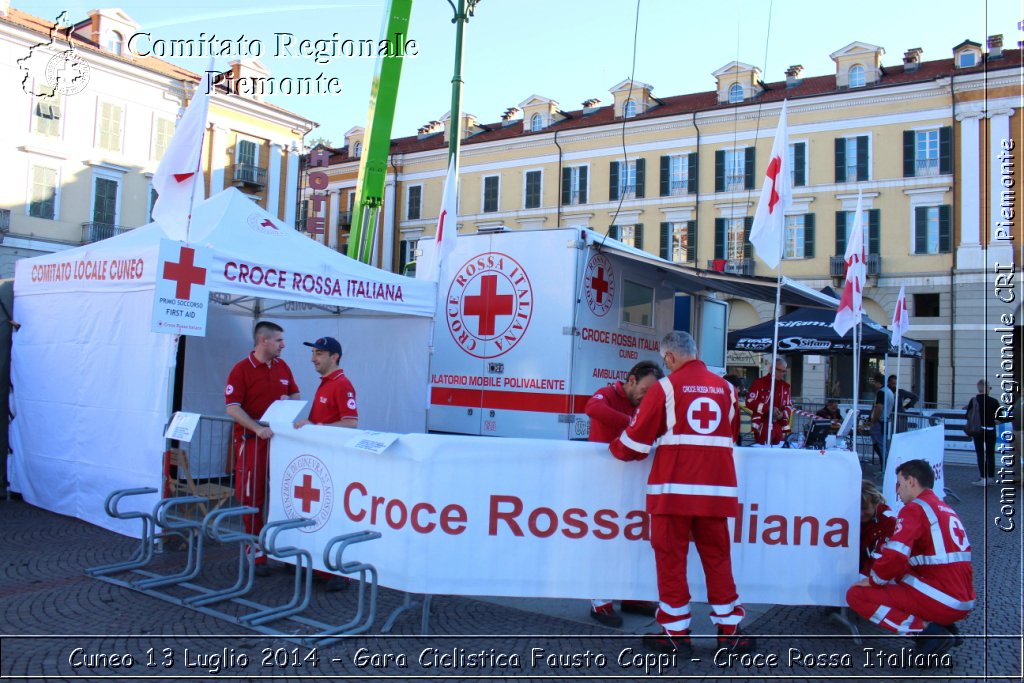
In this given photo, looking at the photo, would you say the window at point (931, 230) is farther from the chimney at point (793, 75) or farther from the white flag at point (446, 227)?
the white flag at point (446, 227)

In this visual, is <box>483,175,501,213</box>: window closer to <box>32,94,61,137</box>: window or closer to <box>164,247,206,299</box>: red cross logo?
<box>32,94,61,137</box>: window

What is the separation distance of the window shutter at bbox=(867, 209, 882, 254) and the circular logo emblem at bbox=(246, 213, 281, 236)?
3149 centimetres

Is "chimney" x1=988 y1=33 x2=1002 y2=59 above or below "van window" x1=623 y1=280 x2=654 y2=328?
above

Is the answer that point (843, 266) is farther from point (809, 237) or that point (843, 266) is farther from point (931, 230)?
point (931, 230)

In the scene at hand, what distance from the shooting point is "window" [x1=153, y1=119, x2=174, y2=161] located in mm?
38500

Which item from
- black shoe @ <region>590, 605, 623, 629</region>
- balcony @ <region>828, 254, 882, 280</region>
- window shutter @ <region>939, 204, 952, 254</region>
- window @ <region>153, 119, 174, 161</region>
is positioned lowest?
black shoe @ <region>590, 605, 623, 629</region>

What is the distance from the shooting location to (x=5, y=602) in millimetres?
5285

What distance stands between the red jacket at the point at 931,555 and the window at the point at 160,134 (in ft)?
129

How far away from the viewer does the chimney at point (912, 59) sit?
36725mm

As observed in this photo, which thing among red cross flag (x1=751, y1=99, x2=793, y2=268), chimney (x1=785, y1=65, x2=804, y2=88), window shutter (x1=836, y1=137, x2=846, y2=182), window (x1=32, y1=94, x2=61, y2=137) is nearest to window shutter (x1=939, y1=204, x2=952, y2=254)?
window shutter (x1=836, y1=137, x2=846, y2=182)

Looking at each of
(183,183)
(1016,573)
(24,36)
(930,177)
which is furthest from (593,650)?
(24,36)

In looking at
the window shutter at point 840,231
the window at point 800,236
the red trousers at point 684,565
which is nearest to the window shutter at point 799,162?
the window at point 800,236

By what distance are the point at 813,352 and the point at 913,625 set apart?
11278mm

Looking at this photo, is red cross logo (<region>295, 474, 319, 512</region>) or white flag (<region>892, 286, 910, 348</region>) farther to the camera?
white flag (<region>892, 286, 910, 348</region>)
